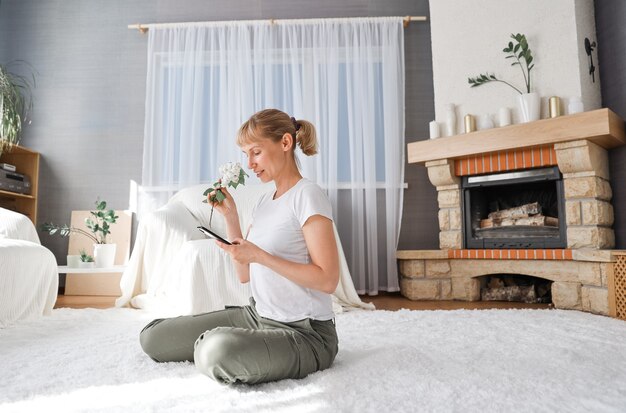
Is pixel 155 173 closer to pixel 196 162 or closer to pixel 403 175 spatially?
pixel 196 162

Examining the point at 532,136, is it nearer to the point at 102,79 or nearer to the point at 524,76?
the point at 524,76

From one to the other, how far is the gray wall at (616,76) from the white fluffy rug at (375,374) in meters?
1.22

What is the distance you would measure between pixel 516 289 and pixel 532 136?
112 cm

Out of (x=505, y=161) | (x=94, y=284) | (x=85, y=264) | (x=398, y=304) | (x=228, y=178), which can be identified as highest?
(x=505, y=161)

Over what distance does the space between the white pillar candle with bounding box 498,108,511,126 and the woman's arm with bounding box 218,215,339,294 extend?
2.42m

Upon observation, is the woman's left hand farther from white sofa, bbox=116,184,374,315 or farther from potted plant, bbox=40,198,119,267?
potted plant, bbox=40,198,119,267

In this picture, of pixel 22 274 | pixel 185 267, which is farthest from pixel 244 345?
pixel 22 274

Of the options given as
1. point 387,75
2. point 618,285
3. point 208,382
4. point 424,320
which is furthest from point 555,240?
point 208,382

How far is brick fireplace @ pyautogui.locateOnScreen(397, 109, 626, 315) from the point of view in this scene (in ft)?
9.25

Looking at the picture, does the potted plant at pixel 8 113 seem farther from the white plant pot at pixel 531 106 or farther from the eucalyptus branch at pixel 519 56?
the white plant pot at pixel 531 106

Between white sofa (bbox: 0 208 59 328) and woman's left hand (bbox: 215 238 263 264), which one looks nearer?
woman's left hand (bbox: 215 238 263 264)

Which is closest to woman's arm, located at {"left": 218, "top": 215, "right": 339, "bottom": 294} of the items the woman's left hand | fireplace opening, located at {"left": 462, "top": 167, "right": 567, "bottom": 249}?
the woman's left hand

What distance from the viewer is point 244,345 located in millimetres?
1188

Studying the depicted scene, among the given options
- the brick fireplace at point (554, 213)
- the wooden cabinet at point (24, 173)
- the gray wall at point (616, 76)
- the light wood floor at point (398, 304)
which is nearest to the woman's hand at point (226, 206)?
the light wood floor at point (398, 304)
